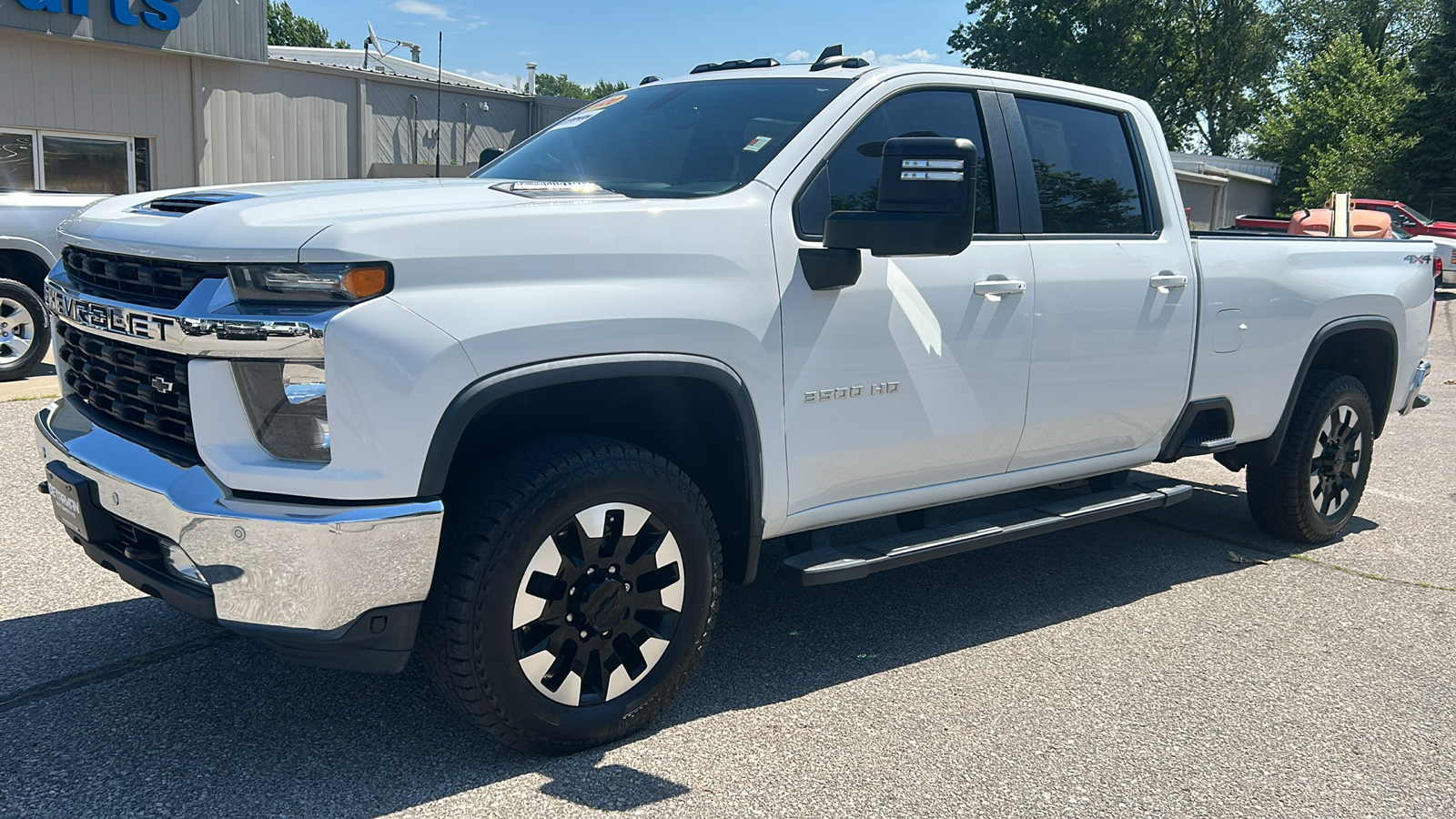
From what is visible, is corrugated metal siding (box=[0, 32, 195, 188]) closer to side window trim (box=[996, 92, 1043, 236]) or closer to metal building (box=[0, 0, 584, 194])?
metal building (box=[0, 0, 584, 194])

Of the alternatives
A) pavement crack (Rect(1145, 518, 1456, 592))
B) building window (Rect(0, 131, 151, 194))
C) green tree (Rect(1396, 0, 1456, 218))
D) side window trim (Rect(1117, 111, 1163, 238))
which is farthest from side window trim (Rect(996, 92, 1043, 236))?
green tree (Rect(1396, 0, 1456, 218))

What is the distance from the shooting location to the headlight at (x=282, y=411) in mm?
2709

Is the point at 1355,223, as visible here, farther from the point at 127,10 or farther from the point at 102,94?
the point at 102,94

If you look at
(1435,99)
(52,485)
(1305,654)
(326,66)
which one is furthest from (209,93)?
(1435,99)

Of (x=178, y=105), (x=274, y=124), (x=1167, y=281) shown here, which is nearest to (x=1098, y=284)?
(x=1167, y=281)

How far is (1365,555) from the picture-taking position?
5656 mm

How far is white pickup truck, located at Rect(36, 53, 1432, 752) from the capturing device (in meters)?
2.72

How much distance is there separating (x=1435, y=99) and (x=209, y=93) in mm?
35205

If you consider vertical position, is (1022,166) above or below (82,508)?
above

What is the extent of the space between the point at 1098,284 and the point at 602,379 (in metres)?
2.13

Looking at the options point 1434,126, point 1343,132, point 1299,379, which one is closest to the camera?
point 1299,379

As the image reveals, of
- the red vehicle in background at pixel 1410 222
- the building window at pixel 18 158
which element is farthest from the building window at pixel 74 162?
the red vehicle in background at pixel 1410 222

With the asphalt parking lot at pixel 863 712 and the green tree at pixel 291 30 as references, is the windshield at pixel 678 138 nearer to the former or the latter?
the asphalt parking lot at pixel 863 712

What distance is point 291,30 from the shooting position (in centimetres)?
8475
